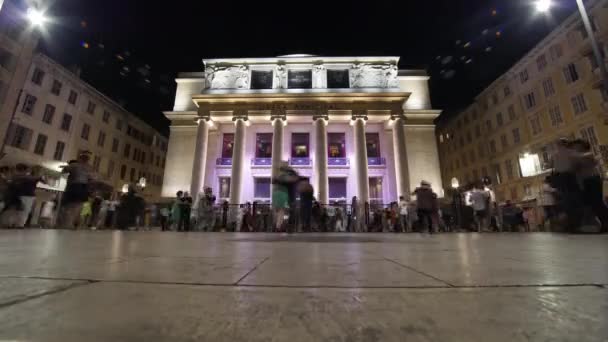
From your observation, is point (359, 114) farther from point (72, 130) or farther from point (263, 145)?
point (72, 130)

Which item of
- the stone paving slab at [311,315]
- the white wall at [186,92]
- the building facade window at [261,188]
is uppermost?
the white wall at [186,92]

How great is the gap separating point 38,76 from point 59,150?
247 inches

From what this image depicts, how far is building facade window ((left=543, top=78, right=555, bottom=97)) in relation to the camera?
2389 cm

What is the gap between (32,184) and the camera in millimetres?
7133

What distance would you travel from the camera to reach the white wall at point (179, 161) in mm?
24156

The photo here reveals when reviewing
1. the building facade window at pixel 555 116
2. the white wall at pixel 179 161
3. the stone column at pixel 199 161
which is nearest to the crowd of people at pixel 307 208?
the stone column at pixel 199 161

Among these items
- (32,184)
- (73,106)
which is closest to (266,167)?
(32,184)

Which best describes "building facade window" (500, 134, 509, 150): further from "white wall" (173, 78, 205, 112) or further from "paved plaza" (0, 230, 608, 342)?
"paved plaza" (0, 230, 608, 342)

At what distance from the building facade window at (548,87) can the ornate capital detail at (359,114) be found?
56.0ft

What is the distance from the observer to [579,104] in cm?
2147

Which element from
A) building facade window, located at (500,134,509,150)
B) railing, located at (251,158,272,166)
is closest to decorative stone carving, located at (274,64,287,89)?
railing, located at (251,158,272,166)

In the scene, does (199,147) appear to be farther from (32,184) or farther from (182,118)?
(32,184)

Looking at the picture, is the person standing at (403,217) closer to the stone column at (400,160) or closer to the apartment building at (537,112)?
the stone column at (400,160)

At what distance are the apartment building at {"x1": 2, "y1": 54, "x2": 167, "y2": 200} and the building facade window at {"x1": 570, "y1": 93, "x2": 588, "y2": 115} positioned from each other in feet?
110
